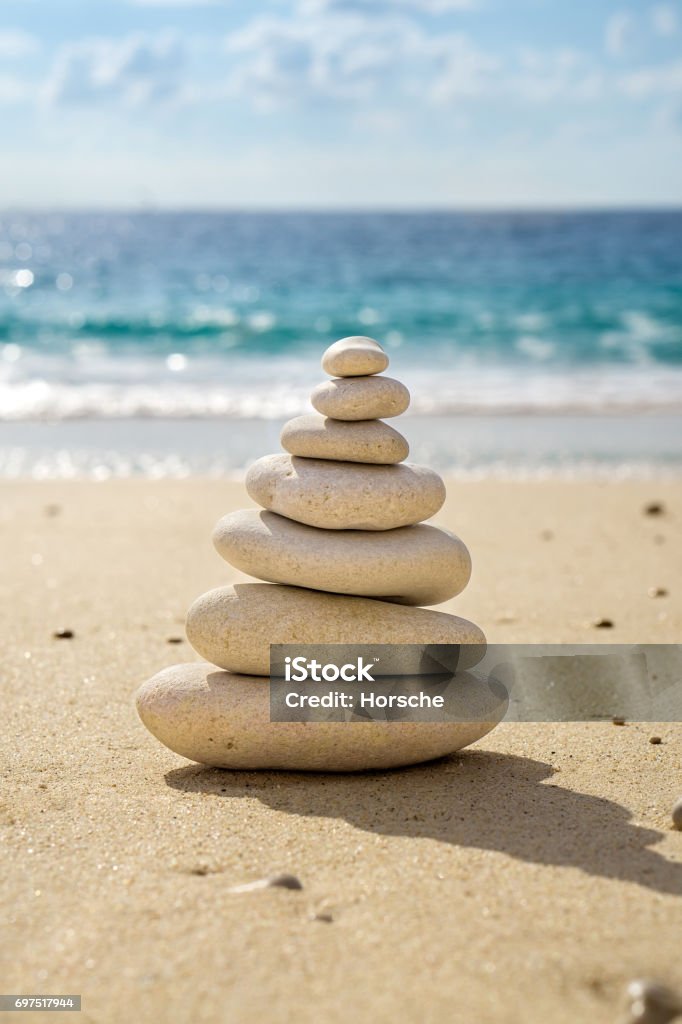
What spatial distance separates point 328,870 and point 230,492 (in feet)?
17.8

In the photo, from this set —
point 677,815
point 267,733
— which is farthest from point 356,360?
point 677,815

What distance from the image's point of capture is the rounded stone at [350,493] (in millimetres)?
3699

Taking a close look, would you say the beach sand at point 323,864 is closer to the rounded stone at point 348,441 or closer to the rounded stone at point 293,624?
the rounded stone at point 293,624

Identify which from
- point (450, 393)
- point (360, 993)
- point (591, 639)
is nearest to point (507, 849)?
point (360, 993)

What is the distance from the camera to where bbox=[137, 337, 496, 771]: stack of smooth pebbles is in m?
3.69

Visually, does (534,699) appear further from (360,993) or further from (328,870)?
(360,993)

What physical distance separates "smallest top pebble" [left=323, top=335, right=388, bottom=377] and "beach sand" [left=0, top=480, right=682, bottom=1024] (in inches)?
53.1

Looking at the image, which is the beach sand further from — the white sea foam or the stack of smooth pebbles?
the white sea foam

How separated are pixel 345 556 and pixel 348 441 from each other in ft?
1.28

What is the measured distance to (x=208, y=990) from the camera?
7.95 ft

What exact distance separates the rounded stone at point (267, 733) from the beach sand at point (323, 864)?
0.21 ft

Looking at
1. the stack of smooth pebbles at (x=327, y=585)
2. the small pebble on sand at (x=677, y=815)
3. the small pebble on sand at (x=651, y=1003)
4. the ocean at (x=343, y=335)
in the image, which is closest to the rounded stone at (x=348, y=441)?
the stack of smooth pebbles at (x=327, y=585)

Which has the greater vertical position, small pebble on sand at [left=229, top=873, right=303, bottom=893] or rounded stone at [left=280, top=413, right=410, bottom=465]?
rounded stone at [left=280, top=413, right=410, bottom=465]

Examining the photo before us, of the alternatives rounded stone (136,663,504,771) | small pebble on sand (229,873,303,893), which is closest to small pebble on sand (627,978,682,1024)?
small pebble on sand (229,873,303,893)
